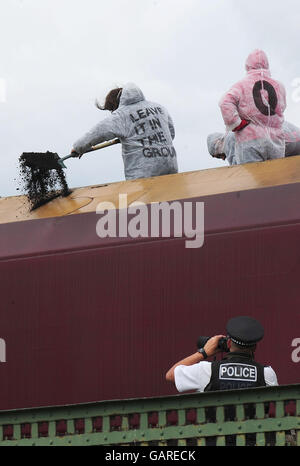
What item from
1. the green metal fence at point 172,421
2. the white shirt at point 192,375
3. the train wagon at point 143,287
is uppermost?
the train wagon at point 143,287

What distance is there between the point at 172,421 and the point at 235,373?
43 centimetres

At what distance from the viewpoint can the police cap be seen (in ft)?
18.1

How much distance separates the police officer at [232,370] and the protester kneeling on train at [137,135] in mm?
3986

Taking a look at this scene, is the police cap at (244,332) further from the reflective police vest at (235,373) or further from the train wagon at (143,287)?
the train wagon at (143,287)

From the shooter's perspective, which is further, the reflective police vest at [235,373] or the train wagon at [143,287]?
the train wagon at [143,287]

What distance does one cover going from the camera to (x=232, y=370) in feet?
18.0

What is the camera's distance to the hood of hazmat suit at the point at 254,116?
884cm

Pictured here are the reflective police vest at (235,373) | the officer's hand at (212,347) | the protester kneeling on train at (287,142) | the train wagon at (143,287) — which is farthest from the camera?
the protester kneeling on train at (287,142)

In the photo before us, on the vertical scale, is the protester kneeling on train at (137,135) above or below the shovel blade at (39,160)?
above

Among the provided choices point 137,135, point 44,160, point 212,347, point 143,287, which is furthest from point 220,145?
point 212,347

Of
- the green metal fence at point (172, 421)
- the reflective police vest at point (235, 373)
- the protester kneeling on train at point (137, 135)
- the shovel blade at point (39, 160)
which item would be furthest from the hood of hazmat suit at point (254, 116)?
the green metal fence at point (172, 421)

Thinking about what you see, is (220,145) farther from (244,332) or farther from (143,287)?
(244,332)

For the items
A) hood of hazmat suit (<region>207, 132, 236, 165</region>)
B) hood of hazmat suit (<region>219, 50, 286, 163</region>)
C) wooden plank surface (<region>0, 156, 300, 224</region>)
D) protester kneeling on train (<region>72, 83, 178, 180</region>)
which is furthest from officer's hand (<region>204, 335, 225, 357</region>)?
hood of hazmat suit (<region>207, 132, 236, 165</region>)
